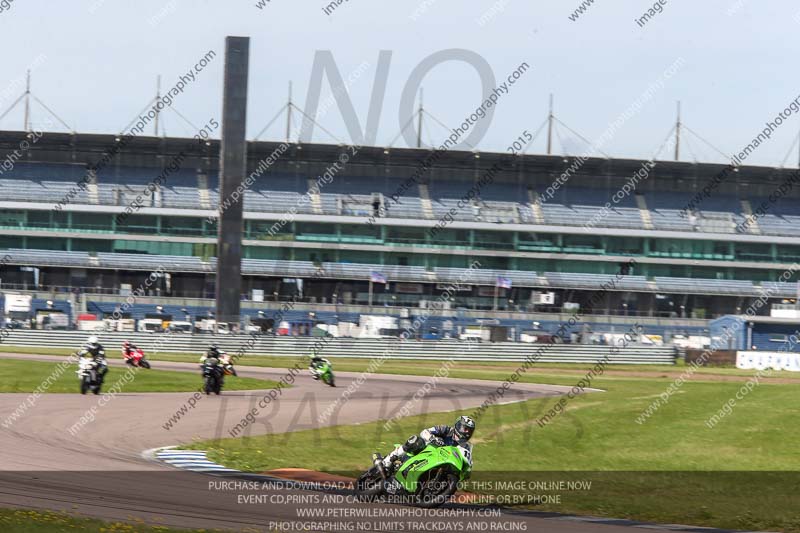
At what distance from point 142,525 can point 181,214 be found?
7041 centimetres

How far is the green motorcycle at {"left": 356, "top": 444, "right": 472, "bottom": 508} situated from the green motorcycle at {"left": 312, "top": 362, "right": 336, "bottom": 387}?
920 inches

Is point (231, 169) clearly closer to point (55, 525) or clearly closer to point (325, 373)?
point (325, 373)

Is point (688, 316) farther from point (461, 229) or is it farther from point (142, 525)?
point (142, 525)

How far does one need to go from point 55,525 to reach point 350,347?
153 ft

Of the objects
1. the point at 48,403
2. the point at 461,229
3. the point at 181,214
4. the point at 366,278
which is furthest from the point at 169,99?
the point at 48,403

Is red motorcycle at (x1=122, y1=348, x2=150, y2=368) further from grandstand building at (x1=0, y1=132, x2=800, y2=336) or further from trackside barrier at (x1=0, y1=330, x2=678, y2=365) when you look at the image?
grandstand building at (x1=0, y1=132, x2=800, y2=336)

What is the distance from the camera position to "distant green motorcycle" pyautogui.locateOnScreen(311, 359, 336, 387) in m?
37.7

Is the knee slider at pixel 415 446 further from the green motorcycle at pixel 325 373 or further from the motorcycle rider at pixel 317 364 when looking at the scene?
the motorcycle rider at pixel 317 364

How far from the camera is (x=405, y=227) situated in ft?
269

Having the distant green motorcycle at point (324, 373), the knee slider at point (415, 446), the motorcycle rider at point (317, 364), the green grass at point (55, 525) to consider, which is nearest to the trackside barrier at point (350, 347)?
the motorcycle rider at point (317, 364)

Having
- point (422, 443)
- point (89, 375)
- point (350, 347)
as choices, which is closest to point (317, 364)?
point (89, 375)

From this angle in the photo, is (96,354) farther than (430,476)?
Yes

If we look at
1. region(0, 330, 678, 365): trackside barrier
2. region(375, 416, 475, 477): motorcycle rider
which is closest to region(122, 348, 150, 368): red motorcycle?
region(0, 330, 678, 365): trackside barrier

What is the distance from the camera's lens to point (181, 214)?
263ft
